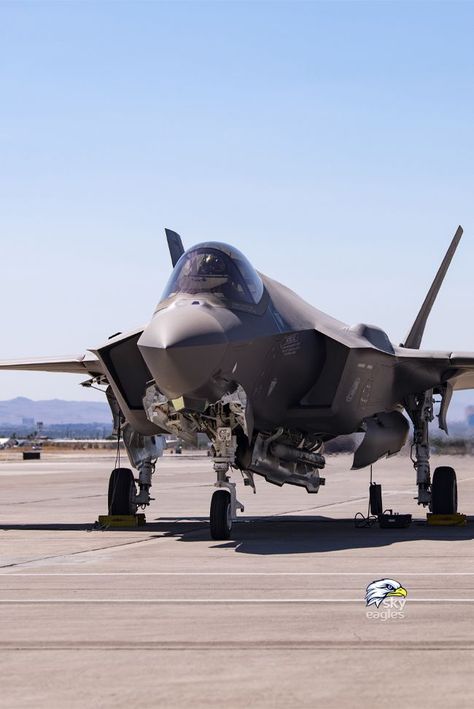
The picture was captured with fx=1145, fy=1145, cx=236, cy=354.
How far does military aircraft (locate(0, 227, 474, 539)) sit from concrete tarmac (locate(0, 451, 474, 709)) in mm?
1247

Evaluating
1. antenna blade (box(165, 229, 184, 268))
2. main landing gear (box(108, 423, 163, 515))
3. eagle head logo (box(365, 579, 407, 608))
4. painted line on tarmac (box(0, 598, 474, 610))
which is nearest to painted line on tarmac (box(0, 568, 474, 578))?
eagle head logo (box(365, 579, 407, 608))

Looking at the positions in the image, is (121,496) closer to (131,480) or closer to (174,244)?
(131,480)

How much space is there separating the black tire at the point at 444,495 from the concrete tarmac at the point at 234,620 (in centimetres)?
116

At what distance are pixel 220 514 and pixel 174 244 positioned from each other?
623cm

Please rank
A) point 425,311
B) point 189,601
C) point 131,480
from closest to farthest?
point 189,601, point 131,480, point 425,311

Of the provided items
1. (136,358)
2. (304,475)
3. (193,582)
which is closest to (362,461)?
(304,475)

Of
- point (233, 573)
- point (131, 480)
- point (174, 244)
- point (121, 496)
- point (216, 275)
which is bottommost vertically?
point (233, 573)

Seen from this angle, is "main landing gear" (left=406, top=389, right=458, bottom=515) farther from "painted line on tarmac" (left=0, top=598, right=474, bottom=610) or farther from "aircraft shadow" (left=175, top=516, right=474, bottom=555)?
"painted line on tarmac" (left=0, top=598, right=474, bottom=610)

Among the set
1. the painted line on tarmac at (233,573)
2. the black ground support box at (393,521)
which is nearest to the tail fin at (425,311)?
the black ground support box at (393,521)

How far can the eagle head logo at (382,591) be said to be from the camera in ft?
28.2

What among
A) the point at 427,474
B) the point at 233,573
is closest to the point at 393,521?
the point at 427,474

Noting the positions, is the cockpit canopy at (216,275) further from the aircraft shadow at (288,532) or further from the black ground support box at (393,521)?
the black ground support box at (393,521)

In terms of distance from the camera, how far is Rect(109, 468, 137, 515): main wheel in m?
18.0

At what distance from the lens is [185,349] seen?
12.9 metres
